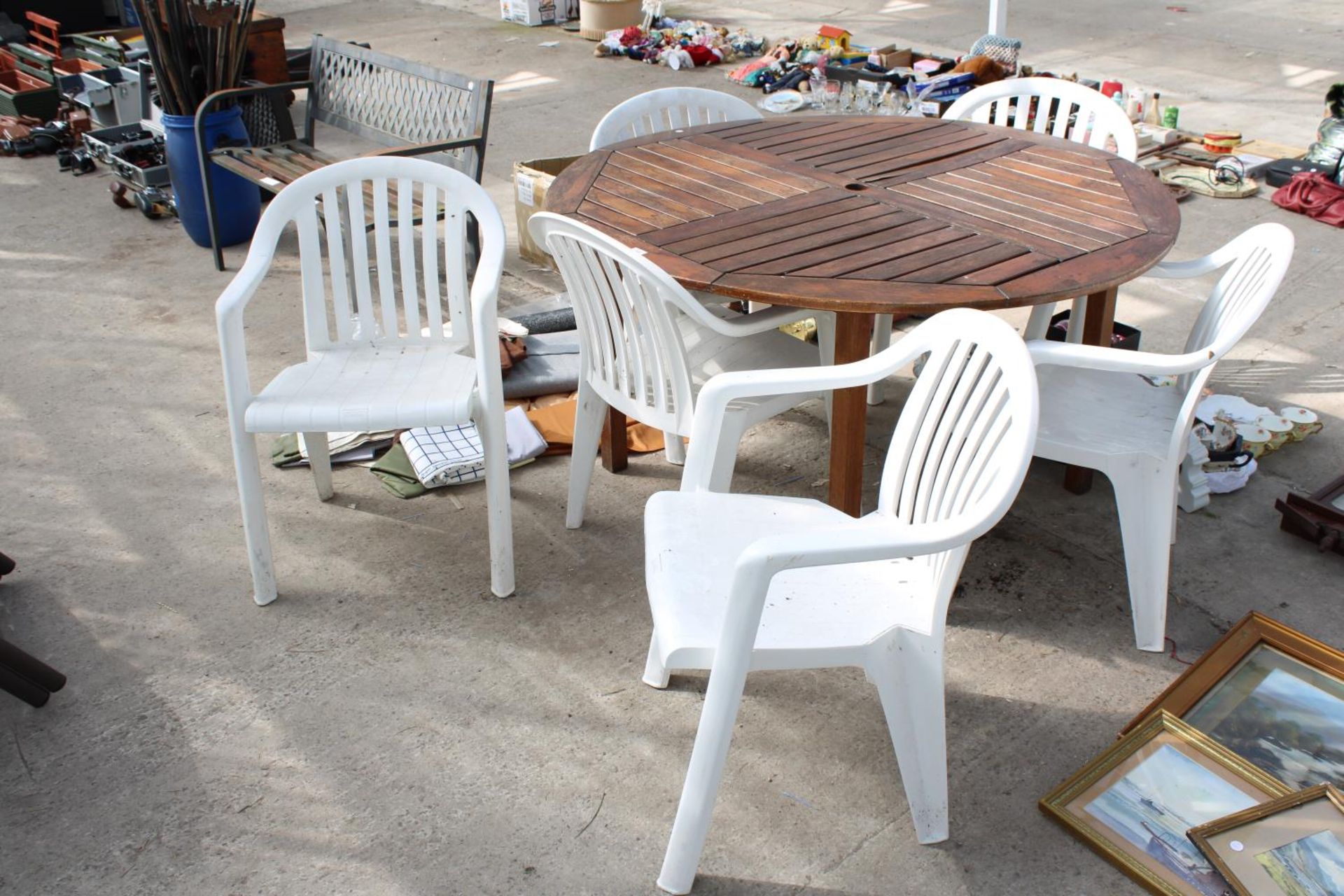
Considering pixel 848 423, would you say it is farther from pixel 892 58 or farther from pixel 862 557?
pixel 892 58

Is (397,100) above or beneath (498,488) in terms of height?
above

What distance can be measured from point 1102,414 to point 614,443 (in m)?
1.35

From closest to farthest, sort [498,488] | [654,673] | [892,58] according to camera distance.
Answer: [654,673], [498,488], [892,58]

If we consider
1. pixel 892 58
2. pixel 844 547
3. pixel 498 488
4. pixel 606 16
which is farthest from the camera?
pixel 606 16

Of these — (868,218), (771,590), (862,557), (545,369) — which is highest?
(868,218)

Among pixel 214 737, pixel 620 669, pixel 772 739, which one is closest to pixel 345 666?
pixel 214 737

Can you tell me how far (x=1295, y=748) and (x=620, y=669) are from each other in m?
1.39

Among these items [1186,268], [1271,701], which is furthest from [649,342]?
[1271,701]

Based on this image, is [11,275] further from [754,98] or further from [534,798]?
[754,98]

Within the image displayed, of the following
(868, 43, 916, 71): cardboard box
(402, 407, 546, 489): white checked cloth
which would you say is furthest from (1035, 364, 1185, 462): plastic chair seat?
(868, 43, 916, 71): cardboard box

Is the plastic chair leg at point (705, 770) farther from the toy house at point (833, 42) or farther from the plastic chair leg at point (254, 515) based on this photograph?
the toy house at point (833, 42)

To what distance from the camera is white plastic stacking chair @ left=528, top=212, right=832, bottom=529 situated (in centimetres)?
243

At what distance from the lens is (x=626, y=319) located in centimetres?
256

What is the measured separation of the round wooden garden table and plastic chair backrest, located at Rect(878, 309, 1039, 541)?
31 centimetres
